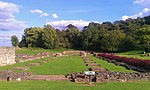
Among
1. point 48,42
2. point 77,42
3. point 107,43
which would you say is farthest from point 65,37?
point 107,43

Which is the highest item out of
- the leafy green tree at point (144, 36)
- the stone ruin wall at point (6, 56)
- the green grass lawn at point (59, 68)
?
the leafy green tree at point (144, 36)

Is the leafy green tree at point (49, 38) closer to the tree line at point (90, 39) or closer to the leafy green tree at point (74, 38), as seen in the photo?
the tree line at point (90, 39)

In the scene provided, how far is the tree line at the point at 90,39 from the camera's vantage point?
262ft

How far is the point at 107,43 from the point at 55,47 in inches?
673

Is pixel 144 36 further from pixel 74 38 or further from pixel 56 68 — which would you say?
pixel 56 68

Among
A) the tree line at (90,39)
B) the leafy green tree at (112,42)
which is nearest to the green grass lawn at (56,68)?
the tree line at (90,39)

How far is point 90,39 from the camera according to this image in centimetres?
9606

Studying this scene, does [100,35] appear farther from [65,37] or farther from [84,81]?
[84,81]

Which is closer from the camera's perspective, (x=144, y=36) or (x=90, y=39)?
(x=144, y=36)

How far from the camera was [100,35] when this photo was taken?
94.5 m

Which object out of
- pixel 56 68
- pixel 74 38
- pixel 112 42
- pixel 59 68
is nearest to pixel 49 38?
pixel 74 38

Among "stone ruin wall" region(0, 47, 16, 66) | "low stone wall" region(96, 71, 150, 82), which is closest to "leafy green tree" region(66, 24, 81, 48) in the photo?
"stone ruin wall" region(0, 47, 16, 66)

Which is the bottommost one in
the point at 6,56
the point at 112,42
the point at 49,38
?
the point at 6,56

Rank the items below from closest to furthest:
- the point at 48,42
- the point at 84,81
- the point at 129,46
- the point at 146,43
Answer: the point at 84,81 < the point at 146,43 < the point at 129,46 < the point at 48,42
